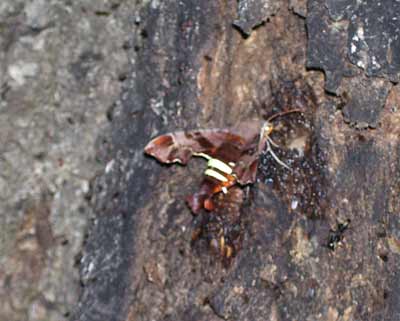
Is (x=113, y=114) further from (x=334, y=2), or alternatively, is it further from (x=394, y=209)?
(x=394, y=209)

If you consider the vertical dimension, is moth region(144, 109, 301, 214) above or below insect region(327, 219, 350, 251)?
above

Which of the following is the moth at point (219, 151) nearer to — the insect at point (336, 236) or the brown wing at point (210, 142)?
the brown wing at point (210, 142)

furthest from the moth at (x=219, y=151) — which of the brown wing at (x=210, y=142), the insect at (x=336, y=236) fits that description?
the insect at (x=336, y=236)

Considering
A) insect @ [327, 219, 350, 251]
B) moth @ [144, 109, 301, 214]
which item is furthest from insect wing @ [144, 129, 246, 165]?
insect @ [327, 219, 350, 251]

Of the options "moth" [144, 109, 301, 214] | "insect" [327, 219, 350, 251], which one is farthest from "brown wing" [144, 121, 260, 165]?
"insect" [327, 219, 350, 251]

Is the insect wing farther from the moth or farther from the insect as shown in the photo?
the insect

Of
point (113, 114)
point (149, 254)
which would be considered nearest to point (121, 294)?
point (149, 254)

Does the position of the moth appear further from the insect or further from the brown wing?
the insect
